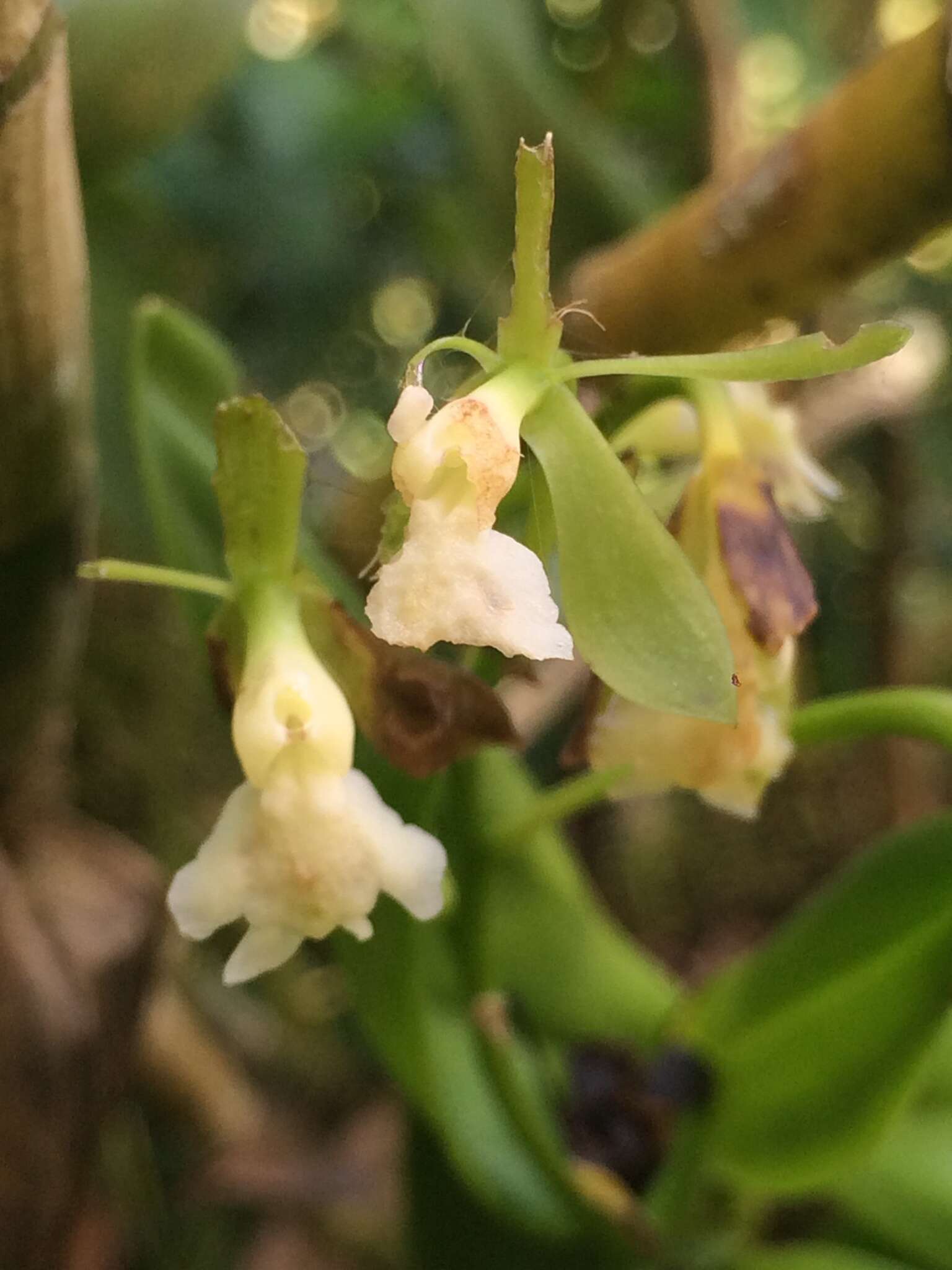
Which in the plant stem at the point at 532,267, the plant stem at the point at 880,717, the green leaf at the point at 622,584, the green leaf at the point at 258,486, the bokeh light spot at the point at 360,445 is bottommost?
the plant stem at the point at 880,717

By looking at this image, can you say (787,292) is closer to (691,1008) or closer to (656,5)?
(691,1008)

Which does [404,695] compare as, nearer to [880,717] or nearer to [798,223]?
[880,717]

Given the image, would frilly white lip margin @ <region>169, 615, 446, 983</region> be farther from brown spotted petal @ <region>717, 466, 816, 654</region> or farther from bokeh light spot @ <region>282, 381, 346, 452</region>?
bokeh light spot @ <region>282, 381, 346, 452</region>

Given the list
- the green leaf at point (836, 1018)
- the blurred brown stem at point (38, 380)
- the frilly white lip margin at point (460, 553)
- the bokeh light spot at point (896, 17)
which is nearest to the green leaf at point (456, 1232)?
the green leaf at point (836, 1018)

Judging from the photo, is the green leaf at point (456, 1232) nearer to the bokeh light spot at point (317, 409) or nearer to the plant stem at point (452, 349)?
the plant stem at point (452, 349)

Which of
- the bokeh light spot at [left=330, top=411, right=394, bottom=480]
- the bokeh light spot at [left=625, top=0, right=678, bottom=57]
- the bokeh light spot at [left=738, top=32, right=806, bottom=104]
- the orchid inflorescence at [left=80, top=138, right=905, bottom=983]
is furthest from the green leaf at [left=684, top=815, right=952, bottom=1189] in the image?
the bokeh light spot at [left=625, top=0, right=678, bottom=57]

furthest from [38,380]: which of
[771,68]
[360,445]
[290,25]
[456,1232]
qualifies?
[771,68]
